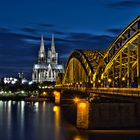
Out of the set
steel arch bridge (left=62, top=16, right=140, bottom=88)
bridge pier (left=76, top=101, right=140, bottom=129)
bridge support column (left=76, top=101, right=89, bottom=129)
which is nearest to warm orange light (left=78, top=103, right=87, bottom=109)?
bridge support column (left=76, top=101, right=89, bottom=129)

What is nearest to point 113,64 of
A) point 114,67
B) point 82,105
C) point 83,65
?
point 114,67

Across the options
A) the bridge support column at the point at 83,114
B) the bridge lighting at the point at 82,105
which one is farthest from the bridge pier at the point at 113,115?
the bridge lighting at the point at 82,105

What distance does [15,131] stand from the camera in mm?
59062

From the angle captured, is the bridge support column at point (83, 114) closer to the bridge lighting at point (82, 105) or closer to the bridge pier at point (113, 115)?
the bridge lighting at point (82, 105)

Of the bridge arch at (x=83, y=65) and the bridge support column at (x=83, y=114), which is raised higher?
the bridge arch at (x=83, y=65)

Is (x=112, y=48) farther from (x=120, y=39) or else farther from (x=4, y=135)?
(x=4, y=135)

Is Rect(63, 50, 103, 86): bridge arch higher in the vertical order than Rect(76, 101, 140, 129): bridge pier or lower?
higher

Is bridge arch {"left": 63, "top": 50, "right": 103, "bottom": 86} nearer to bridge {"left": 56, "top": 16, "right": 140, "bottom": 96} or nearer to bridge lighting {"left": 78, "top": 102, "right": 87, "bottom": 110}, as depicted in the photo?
bridge {"left": 56, "top": 16, "right": 140, "bottom": 96}

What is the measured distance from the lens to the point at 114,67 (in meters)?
76.8

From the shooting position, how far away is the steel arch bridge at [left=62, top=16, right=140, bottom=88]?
63.4 metres

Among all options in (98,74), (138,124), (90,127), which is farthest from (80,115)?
(98,74)

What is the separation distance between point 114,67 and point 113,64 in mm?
1037

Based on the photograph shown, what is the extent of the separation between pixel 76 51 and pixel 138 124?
74021mm

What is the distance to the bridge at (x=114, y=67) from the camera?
60.9m
